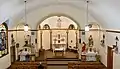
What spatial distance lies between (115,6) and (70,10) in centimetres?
751

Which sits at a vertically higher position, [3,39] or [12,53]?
[3,39]

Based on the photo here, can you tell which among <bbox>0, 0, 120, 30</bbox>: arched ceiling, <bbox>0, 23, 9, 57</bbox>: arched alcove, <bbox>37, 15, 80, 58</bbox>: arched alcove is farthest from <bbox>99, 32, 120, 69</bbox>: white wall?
<bbox>37, 15, 80, 58</bbox>: arched alcove

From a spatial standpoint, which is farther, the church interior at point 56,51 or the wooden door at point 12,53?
the wooden door at point 12,53

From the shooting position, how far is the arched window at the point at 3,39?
1348cm

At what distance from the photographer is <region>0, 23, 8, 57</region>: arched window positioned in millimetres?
13475

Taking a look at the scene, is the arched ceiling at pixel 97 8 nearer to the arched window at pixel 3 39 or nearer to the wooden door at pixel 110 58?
the arched window at pixel 3 39

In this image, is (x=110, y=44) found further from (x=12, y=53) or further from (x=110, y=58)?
(x=12, y=53)

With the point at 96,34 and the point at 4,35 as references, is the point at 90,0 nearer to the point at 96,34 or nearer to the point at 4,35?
the point at 4,35

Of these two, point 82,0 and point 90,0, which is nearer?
point 90,0

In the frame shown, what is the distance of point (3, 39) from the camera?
45.7 feet

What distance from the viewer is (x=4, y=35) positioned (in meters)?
14.2

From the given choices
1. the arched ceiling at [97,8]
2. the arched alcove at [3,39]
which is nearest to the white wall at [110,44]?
the arched ceiling at [97,8]

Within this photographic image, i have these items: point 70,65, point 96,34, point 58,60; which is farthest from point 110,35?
point 58,60

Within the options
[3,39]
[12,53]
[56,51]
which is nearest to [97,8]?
[3,39]
